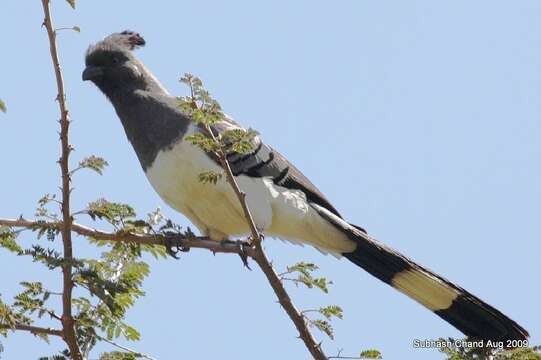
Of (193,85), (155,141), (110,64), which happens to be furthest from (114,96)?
(193,85)

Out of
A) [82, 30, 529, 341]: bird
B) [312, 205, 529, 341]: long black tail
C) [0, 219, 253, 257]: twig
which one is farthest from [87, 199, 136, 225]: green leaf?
[312, 205, 529, 341]: long black tail

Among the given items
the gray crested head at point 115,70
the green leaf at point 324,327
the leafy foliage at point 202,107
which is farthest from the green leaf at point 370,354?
the gray crested head at point 115,70

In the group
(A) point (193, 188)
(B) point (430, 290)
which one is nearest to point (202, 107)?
(A) point (193, 188)

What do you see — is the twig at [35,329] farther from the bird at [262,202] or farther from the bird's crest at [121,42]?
the bird's crest at [121,42]

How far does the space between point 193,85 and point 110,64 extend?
3.47m

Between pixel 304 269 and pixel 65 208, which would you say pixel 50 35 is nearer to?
pixel 65 208

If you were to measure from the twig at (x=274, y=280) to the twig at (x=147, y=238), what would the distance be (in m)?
0.25

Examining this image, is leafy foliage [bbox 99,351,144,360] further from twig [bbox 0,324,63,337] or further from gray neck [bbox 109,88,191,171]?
gray neck [bbox 109,88,191,171]

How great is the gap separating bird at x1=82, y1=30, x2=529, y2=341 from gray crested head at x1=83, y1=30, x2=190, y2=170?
0.01 m

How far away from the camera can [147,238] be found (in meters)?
5.93

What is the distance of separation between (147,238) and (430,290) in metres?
2.56

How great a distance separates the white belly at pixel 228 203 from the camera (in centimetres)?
700

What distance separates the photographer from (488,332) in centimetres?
673

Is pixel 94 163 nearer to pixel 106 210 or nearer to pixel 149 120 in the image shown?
pixel 106 210
